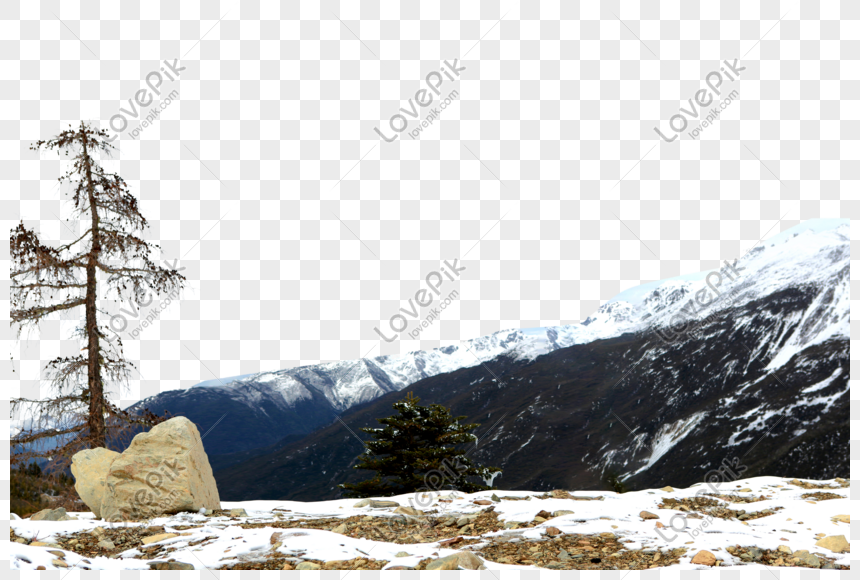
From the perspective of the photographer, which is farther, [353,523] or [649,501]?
[649,501]

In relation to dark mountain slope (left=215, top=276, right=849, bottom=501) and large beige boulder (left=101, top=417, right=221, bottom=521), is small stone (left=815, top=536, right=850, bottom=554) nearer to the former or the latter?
large beige boulder (left=101, top=417, right=221, bottom=521)

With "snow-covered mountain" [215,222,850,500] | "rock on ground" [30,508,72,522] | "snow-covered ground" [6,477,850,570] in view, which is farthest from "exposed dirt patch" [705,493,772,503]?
"snow-covered mountain" [215,222,850,500]

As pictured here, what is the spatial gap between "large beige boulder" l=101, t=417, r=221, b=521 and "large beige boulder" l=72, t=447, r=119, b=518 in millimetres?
342

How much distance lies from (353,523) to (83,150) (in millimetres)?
12528

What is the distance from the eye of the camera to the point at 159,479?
11.4m

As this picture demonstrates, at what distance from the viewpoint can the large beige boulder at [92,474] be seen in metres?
11.5

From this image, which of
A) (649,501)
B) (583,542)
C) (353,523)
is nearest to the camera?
(583,542)

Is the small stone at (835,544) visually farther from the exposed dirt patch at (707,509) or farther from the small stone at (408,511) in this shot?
the small stone at (408,511)

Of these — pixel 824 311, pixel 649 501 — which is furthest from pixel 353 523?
pixel 824 311

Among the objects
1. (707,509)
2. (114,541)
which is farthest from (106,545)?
(707,509)

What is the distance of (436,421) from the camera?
25.7 meters

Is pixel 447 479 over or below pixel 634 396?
over

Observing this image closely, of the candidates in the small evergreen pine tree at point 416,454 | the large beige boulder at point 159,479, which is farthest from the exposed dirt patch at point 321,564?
the small evergreen pine tree at point 416,454

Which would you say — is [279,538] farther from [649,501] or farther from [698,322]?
[698,322]
